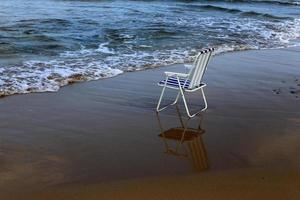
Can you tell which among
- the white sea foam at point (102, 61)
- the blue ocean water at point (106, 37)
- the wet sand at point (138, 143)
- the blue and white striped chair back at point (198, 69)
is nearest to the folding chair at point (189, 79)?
the blue and white striped chair back at point (198, 69)

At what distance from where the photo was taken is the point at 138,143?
561 centimetres

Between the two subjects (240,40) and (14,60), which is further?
(240,40)

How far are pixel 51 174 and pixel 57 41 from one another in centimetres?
843

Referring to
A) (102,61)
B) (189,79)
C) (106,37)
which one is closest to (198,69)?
(189,79)

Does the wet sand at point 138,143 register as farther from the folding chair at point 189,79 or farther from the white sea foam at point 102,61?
the white sea foam at point 102,61

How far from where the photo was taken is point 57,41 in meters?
12.8

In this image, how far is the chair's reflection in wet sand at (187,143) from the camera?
5152 mm

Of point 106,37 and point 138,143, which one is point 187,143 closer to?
point 138,143

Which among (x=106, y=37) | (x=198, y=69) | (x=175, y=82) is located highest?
(x=198, y=69)

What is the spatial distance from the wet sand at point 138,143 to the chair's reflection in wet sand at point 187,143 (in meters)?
0.06

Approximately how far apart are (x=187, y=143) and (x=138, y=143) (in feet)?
1.86

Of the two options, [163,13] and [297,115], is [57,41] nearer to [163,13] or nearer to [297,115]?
[297,115]

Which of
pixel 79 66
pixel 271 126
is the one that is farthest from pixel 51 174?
pixel 79 66

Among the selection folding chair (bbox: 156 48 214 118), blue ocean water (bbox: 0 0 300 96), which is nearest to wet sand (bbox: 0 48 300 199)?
folding chair (bbox: 156 48 214 118)
